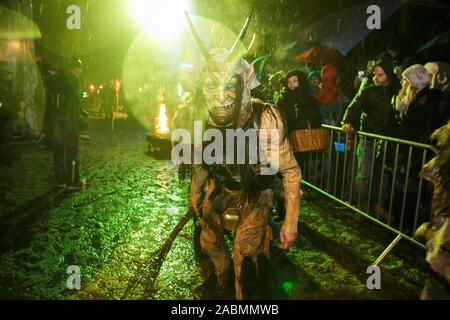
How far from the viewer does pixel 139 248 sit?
4.71 m

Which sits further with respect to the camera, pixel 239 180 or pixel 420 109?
pixel 420 109

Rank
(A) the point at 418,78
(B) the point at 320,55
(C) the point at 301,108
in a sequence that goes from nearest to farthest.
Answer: (A) the point at 418,78 → (C) the point at 301,108 → (B) the point at 320,55

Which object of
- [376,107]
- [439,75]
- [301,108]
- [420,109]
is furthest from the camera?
[439,75]

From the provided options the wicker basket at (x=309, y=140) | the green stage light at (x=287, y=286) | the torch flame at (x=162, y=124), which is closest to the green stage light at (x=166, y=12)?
the torch flame at (x=162, y=124)

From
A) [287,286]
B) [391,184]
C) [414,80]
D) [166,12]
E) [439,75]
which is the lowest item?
[287,286]

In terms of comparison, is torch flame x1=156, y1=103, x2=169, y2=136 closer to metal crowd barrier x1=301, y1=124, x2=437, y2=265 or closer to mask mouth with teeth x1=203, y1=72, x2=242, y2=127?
metal crowd barrier x1=301, y1=124, x2=437, y2=265

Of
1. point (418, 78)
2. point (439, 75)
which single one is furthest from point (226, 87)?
point (439, 75)

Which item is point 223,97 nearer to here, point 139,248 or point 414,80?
point 139,248

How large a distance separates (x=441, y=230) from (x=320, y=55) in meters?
10.2

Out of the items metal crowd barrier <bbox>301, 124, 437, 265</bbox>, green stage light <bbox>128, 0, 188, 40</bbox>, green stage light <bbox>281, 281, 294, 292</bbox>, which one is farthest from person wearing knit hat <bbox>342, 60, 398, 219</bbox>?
green stage light <bbox>128, 0, 188, 40</bbox>

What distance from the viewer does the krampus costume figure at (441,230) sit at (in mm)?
2334

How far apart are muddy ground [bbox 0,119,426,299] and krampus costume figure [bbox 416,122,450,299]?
1.42 m

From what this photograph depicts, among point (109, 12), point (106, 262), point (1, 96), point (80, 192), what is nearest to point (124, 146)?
point (1, 96)

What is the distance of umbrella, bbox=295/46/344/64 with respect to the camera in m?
11.6
